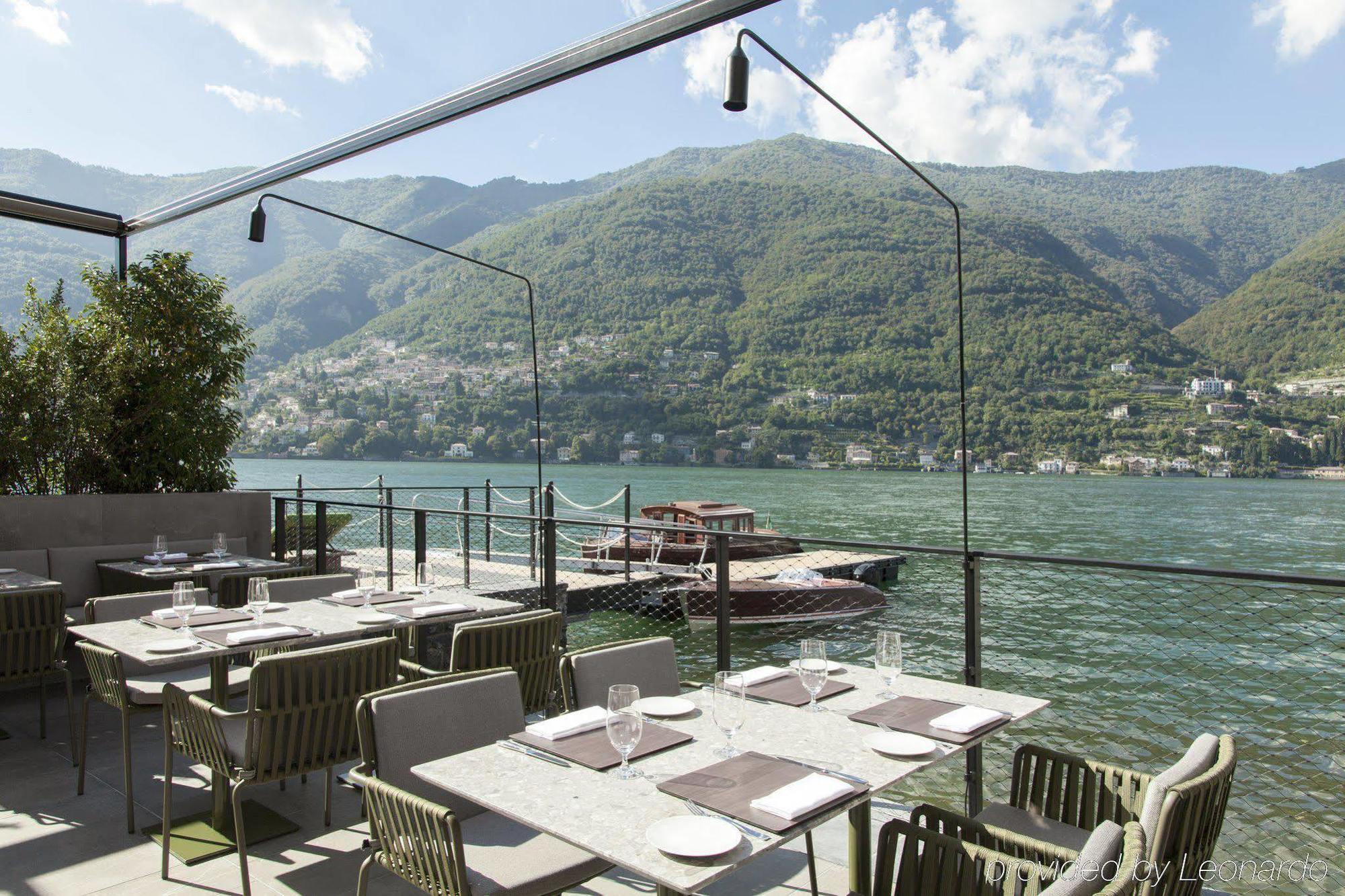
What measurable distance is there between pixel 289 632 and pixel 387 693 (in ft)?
4.18

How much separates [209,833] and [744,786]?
7.59 ft

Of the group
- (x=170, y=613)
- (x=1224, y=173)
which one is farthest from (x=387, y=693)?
(x=1224, y=173)

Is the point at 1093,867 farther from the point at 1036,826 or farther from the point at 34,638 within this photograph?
the point at 34,638

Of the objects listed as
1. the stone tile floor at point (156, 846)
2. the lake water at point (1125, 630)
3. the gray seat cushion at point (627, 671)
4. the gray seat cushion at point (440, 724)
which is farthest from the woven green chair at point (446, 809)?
the lake water at point (1125, 630)

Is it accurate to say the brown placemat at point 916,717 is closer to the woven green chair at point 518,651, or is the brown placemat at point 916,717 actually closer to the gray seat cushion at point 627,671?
the gray seat cushion at point 627,671

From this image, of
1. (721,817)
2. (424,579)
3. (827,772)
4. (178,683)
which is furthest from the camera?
(424,579)

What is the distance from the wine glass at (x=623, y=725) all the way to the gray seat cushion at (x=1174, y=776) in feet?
3.29

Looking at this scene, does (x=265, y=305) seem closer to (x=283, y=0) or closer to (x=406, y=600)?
(x=283, y=0)

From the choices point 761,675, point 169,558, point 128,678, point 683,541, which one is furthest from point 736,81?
point 683,541

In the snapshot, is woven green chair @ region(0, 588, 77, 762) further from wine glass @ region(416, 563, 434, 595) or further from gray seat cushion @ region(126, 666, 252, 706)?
wine glass @ region(416, 563, 434, 595)

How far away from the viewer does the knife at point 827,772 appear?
1842mm

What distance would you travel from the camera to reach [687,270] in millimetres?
67125

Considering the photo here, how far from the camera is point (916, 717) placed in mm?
2289

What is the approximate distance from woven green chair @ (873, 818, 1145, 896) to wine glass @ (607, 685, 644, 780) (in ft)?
1.85
